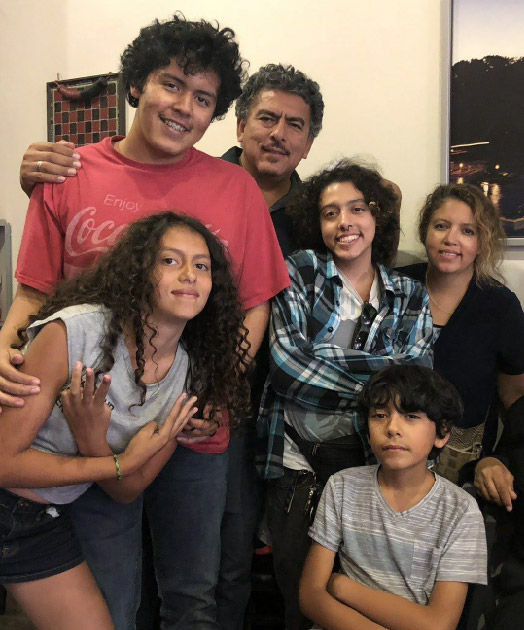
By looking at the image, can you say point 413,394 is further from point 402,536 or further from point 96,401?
point 96,401

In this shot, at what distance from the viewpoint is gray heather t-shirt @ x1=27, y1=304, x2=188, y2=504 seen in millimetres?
1271

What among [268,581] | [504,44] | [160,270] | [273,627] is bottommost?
[273,627]

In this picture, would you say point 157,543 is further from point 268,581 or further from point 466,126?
point 466,126

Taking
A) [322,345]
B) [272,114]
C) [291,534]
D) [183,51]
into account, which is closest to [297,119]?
[272,114]

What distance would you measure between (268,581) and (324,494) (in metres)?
0.54

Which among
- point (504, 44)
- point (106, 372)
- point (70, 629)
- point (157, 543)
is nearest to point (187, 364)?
point (106, 372)

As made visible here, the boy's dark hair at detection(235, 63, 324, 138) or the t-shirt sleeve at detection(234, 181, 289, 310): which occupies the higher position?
the boy's dark hair at detection(235, 63, 324, 138)

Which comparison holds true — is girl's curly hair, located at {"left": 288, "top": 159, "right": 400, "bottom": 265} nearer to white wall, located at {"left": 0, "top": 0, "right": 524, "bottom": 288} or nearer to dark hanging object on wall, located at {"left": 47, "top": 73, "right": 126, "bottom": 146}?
white wall, located at {"left": 0, "top": 0, "right": 524, "bottom": 288}

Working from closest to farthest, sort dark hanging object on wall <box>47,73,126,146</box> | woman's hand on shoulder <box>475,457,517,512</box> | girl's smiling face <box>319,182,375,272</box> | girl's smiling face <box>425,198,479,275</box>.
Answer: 1. woman's hand on shoulder <box>475,457,517,512</box>
2. girl's smiling face <box>319,182,375,272</box>
3. girl's smiling face <box>425,198,479,275</box>
4. dark hanging object on wall <box>47,73,126,146</box>

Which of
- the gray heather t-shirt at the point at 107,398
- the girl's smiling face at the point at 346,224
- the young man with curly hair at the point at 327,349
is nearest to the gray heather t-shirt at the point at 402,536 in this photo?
the young man with curly hair at the point at 327,349

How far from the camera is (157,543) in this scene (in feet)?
5.13

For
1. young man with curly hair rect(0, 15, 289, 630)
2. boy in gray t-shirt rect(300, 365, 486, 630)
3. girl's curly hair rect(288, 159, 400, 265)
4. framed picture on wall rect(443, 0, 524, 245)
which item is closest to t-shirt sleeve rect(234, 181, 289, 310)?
young man with curly hair rect(0, 15, 289, 630)

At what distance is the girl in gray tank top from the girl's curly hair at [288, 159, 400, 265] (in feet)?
1.59

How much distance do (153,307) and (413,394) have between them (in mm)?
651
